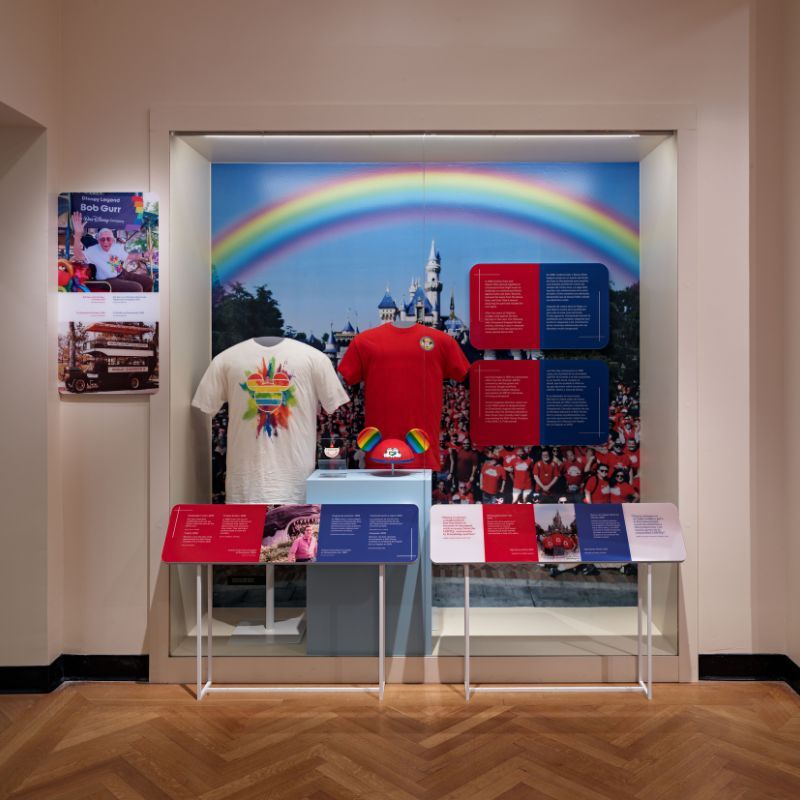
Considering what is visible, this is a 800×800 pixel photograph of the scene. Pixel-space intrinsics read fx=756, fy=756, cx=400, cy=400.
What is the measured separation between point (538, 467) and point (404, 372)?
2.52ft

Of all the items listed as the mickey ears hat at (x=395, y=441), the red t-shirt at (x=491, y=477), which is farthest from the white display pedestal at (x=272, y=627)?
the red t-shirt at (x=491, y=477)

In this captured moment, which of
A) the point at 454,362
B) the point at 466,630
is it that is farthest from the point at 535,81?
the point at 466,630

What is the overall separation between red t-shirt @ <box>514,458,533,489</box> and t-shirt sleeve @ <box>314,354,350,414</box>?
0.85 m

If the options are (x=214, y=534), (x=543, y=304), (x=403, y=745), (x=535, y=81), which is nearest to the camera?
(x=403, y=745)

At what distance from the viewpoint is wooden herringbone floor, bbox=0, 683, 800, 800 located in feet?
8.17

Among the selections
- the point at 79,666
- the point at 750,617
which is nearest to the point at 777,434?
the point at 750,617

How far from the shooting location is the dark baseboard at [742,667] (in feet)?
11.1

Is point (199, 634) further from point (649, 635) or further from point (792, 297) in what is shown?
point (792, 297)

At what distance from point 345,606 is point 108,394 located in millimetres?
1435

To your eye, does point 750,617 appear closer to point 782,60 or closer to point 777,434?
point 777,434

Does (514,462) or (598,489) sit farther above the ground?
(514,462)

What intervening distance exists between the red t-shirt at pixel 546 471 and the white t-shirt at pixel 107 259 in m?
2.11

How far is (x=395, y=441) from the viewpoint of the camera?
11.4ft

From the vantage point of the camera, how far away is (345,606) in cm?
339
